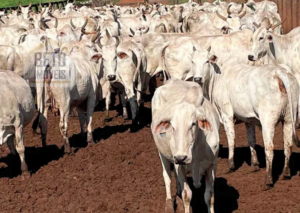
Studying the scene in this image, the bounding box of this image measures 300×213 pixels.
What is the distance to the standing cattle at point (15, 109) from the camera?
8.08 metres

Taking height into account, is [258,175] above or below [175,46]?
below

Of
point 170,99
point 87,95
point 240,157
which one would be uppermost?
point 170,99

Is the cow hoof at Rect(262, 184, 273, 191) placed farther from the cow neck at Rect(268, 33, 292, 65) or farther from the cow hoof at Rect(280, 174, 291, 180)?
the cow neck at Rect(268, 33, 292, 65)

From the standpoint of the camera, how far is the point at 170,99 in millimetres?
6523

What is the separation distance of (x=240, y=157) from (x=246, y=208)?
8.22ft

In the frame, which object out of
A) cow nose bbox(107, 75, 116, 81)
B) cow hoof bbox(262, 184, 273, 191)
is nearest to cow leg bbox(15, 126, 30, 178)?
cow nose bbox(107, 75, 116, 81)

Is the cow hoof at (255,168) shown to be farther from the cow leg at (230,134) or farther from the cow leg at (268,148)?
the cow leg at (268,148)

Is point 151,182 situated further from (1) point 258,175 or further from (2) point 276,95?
(2) point 276,95

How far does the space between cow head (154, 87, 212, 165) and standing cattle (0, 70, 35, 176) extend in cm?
338

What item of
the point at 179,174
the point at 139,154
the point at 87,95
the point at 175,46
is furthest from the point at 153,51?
the point at 179,174

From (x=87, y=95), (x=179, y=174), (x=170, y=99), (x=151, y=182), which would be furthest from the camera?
(x=87, y=95)

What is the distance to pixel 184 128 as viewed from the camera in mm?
5328

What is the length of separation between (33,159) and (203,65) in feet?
11.5

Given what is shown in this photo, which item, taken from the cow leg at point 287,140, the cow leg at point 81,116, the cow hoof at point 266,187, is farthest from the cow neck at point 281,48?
the cow leg at point 81,116
